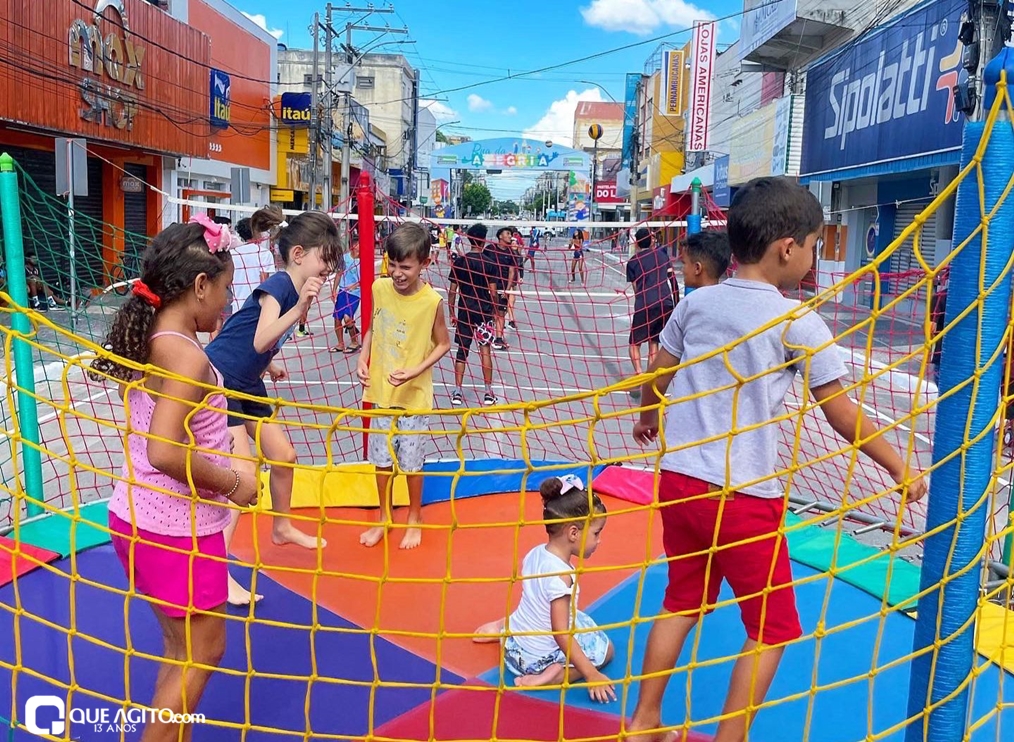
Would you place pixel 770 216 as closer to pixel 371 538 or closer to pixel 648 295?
pixel 371 538

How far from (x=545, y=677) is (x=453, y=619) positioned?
2.10 feet

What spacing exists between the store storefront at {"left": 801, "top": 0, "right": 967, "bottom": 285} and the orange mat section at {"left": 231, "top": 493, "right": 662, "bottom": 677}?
880 cm

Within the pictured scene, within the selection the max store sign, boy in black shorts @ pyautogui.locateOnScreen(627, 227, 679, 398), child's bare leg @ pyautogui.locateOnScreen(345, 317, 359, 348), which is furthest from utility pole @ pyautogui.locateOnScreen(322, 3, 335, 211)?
boy in black shorts @ pyautogui.locateOnScreen(627, 227, 679, 398)

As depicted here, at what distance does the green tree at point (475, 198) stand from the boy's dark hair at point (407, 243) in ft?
316

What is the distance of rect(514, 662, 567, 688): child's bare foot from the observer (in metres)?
2.92

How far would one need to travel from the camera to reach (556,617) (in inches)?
111

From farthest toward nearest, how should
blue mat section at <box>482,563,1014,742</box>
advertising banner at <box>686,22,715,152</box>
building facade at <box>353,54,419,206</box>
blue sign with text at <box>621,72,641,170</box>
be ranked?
building facade at <box>353,54,419,206</box> < blue sign with text at <box>621,72,641,170</box> < advertising banner at <box>686,22,715,152</box> < blue mat section at <box>482,563,1014,742</box>

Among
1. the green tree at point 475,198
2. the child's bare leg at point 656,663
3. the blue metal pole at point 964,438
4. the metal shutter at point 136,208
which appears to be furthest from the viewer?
the green tree at point 475,198

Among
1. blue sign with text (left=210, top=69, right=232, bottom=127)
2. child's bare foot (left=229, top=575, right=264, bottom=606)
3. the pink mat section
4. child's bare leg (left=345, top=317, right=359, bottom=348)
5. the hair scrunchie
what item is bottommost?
child's bare foot (left=229, top=575, right=264, bottom=606)

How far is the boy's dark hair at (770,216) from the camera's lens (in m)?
2.20

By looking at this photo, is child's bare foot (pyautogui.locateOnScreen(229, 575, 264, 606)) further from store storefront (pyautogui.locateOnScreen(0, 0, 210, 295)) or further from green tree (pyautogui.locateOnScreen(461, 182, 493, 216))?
green tree (pyautogui.locateOnScreen(461, 182, 493, 216))

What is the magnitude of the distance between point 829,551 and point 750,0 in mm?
→ 25658

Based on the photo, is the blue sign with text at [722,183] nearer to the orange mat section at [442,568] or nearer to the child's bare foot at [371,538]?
the orange mat section at [442,568]

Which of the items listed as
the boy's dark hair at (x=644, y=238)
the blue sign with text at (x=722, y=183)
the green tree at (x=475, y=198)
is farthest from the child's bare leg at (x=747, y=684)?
the green tree at (x=475, y=198)
